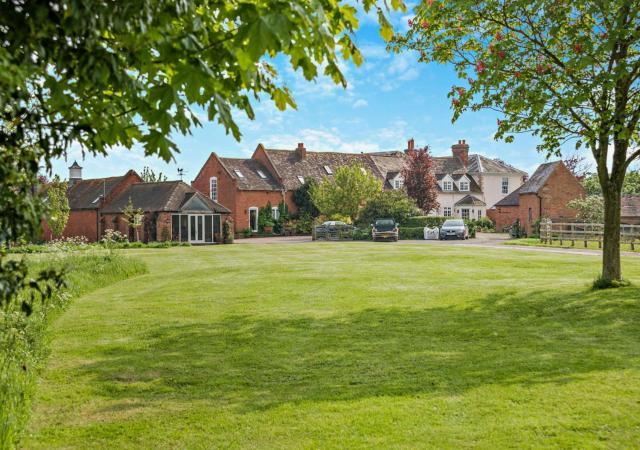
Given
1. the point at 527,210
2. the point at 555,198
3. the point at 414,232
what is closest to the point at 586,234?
the point at 414,232

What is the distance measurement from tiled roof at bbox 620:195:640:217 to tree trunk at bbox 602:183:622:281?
128 ft

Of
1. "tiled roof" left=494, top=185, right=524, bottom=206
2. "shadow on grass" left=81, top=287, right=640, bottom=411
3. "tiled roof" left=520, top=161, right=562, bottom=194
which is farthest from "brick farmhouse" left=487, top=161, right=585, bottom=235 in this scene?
"shadow on grass" left=81, top=287, right=640, bottom=411

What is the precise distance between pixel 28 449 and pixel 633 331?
10.7 m

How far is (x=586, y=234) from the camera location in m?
39.0

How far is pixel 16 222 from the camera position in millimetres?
3619

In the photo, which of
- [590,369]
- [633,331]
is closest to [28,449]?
[590,369]

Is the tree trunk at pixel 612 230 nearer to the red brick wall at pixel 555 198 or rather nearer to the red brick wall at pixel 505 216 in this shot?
the red brick wall at pixel 555 198

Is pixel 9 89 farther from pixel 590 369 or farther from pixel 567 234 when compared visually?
pixel 567 234

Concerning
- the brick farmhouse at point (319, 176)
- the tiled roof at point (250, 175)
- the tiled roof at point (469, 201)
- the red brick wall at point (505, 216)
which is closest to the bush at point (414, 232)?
the brick farmhouse at point (319, 176)

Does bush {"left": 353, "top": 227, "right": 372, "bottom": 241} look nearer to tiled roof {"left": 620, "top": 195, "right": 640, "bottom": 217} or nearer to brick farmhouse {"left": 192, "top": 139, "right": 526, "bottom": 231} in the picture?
brick farmhouse {"left": 192, "top": 139, "right": 526, "bottom": 231}

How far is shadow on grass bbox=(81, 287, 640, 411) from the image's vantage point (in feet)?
25.5

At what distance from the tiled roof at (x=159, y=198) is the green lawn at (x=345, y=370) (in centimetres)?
3390

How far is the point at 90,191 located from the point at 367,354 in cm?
5395

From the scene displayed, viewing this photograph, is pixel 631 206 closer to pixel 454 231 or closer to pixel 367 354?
pixel 454 231
